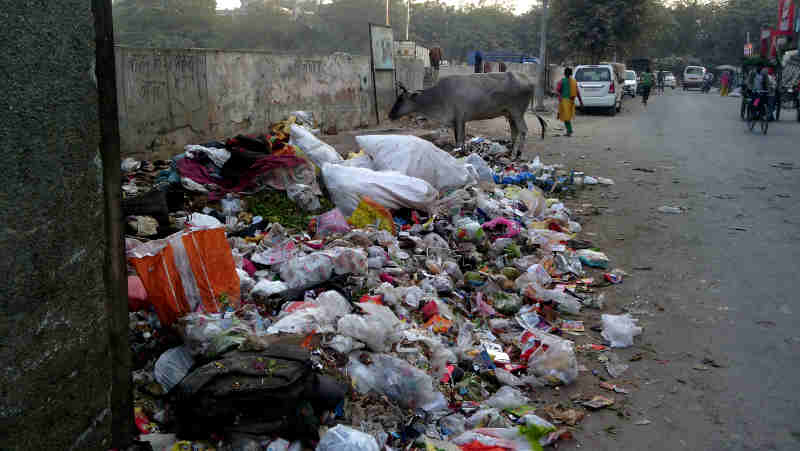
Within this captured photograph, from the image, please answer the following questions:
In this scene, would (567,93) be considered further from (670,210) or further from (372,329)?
(372,329)

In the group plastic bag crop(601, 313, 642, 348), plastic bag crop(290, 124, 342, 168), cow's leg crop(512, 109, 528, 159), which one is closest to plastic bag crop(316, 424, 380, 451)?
plastic bag crop(601, 313, 642, 348)

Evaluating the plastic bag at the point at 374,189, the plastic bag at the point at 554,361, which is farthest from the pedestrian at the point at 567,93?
the plastic bag at the point at 554,361

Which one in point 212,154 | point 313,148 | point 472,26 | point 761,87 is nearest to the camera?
point 212,154

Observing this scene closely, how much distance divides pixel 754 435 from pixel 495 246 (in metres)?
2.89

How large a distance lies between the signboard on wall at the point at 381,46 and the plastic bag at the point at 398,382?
10900 mm

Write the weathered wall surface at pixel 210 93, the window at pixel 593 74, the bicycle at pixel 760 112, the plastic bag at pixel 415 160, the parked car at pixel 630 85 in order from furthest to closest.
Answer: the parked car at pixel 630 85
the window at pixel 593 74
the bicycle at pixel 760 112
the weathered wall surface at pixel 210 93
the plastic bag at pixel 415 160

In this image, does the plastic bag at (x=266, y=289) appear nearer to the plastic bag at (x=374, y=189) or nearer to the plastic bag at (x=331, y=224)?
the plastic bag at (x=331, y=224)

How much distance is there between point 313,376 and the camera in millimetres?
2611

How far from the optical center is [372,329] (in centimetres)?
319

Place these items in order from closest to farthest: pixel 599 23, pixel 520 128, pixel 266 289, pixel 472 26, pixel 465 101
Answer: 1. pixel 266 289
2. pixel 465 101
3. pixel 520 128
4. pixel 599 23
5. pixel 472 26

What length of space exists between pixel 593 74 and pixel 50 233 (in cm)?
2207

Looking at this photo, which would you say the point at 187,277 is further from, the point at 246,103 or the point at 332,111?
the point at 332,111

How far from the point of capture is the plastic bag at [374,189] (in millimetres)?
5844

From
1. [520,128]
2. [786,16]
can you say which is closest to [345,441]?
[520,128]
